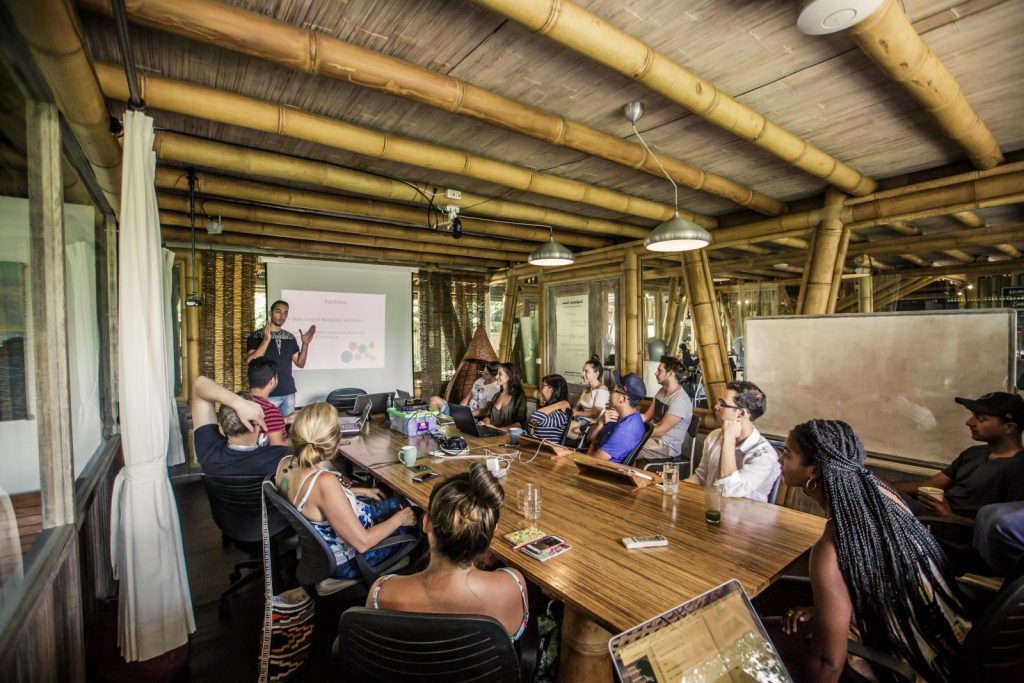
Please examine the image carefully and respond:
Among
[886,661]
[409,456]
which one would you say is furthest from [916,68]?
[409,456]

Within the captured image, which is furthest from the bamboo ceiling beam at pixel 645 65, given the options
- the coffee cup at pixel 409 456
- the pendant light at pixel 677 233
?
the coffee cup at pixel 409 456

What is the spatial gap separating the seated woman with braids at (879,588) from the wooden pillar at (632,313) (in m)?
4.49

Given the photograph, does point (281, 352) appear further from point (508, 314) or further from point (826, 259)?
point (826, 259)

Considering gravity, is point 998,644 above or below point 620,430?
below

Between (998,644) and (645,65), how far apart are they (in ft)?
7.70

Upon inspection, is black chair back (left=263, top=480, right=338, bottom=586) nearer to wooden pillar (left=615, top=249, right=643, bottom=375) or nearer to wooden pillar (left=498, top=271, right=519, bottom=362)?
wooden pillar (left=615, top=249, right=643, bottom=375)

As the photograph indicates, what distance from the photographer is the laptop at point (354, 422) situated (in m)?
4.07

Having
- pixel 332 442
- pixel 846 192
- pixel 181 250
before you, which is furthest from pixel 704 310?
pixel 181 250

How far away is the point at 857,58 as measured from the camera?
2.17 m

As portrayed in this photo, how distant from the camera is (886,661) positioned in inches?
54.9

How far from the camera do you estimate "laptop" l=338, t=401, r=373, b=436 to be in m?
4.07

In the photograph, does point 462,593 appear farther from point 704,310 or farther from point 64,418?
point 704,310

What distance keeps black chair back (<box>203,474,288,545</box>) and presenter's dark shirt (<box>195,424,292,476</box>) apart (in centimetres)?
4

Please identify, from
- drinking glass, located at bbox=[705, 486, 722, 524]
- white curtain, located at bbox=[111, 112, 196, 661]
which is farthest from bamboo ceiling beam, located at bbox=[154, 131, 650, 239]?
drinking glass, located at bbox=[705, 486, 722, 524]
